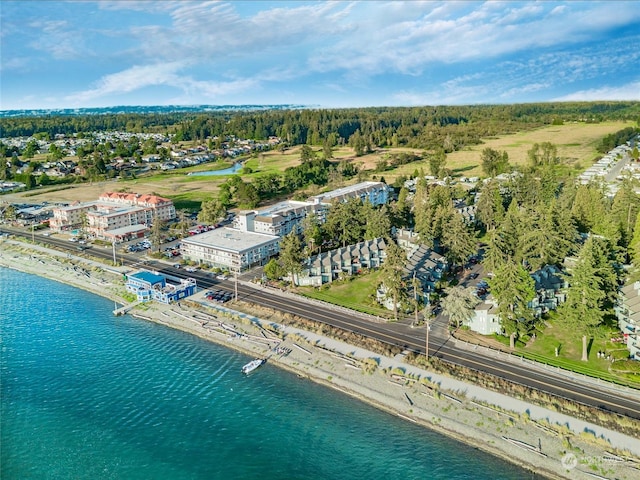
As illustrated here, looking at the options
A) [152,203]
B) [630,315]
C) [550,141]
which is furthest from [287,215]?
Answer: [550,141]

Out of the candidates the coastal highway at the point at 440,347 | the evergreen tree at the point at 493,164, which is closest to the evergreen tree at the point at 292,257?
the coastal highway at the point at 440,347

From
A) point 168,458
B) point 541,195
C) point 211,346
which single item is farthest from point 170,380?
point 541,195

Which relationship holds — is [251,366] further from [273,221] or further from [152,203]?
[152,203]

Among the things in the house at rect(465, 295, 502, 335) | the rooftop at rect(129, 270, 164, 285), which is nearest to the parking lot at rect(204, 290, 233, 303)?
the rooftop at rect(129, 270, 164, 285)

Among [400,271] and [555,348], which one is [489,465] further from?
[400,271]

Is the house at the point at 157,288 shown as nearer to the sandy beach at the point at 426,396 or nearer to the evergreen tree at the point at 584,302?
the sandy beach at the point at 426,396

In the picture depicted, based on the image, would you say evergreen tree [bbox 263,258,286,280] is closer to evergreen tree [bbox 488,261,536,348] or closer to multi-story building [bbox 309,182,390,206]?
evergreen tree [bbox 488,261,536,348]
